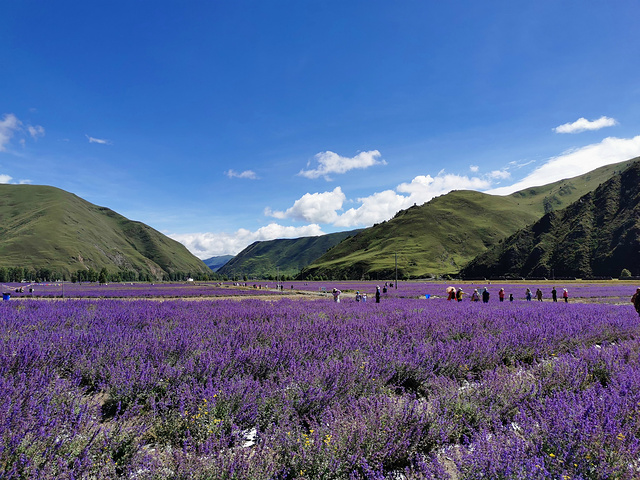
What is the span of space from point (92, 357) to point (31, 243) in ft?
668

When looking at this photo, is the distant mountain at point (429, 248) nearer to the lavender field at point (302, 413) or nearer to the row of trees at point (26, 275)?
the row of trees at point (26, 275)

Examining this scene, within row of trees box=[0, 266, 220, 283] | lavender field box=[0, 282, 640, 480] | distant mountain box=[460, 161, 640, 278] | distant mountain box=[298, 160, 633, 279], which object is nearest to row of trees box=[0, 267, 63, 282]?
row of trees box=[0, 266, 220, 283]

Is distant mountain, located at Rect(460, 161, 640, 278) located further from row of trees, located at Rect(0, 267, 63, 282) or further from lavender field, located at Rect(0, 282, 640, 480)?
row of trees, located at Rect(0, 267, 63, 282)

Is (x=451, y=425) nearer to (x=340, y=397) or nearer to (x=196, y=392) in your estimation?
(x=340, y=397)

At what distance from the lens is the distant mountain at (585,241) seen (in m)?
77.6

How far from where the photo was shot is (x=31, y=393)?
2871mm

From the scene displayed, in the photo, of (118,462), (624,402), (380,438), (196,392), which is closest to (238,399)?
(196,392)

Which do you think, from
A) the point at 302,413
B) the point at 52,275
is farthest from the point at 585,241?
the point at 52,275

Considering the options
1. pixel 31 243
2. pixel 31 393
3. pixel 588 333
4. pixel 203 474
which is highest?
pixel 31 243

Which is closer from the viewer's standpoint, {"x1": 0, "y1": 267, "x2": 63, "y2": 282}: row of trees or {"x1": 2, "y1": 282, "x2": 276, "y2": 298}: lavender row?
{"x1": 2, "y1": 282, "x2": 276, "y2": 298}: lavender row

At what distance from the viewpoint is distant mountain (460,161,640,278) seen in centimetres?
7756

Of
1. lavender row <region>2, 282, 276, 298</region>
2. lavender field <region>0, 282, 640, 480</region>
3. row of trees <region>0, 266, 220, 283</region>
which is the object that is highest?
row of trees <region>0, 266, 220, 283</region>

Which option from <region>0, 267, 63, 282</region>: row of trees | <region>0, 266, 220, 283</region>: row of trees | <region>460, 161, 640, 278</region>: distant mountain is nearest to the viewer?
<region>460, 161, 640, 278</region>: distant mountain

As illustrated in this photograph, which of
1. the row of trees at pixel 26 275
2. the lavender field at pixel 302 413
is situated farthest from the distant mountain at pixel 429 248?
the lavender field at pixel 302 413
